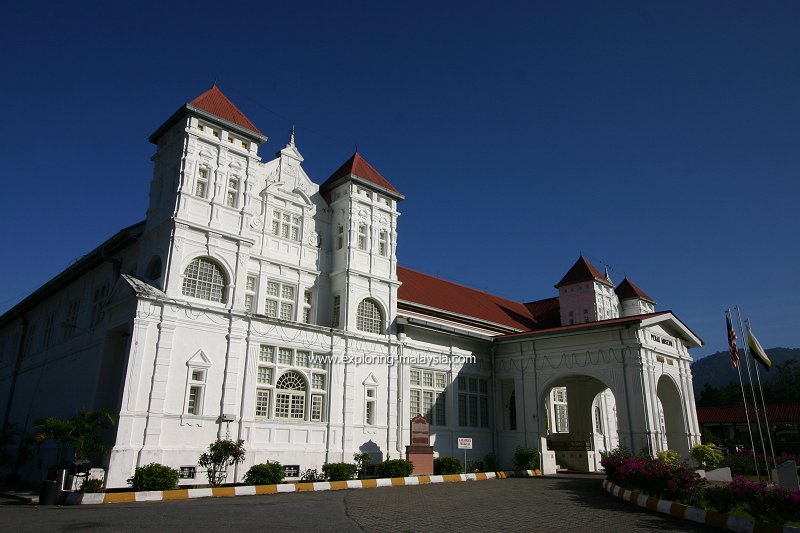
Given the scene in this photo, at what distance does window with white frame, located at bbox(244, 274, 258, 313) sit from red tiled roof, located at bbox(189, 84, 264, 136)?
6517 mm

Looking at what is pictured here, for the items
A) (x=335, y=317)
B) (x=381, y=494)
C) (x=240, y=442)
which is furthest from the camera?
(x=335, y=317)

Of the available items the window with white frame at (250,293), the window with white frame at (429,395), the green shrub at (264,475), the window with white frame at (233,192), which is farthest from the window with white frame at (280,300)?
the window with white frame at (429,395)

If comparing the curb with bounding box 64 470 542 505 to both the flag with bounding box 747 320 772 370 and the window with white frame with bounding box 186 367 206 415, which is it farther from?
the flag with bounding box 747 320 772 370

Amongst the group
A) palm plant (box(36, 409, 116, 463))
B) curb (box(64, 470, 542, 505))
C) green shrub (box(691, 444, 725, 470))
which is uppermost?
palm plant (box(36, 409, 116, 463))

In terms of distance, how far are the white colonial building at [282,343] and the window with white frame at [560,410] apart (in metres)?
0.72

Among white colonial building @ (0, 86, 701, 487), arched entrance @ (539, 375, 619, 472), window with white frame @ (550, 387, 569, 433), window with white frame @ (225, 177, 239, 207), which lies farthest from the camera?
window with white frame @ (550, 387, 569, 433)

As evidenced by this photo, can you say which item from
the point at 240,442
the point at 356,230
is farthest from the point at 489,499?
the point at 356,230

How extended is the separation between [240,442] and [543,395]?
53.6ft

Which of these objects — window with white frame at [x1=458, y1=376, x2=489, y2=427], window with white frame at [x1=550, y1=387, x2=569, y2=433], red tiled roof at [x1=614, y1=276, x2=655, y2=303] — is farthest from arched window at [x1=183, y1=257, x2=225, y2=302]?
red tiled roof at [x1=614, y1=276, x2=655, y2=303]

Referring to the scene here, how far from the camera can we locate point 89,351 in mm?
24312

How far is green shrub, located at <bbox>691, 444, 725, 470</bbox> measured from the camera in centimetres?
2494

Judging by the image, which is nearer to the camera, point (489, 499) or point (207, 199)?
point (489, 499)

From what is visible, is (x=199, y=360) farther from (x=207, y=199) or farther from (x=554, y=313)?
(x=554, y=313)

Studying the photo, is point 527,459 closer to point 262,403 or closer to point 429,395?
point 429,395
